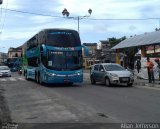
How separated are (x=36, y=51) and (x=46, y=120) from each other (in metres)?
19.5

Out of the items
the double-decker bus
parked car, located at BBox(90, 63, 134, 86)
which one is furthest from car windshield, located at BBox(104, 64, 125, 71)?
the double-decker bus

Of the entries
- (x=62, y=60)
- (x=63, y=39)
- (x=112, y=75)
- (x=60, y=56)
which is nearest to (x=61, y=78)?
(x=62, y=60)

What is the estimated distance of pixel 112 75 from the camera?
2800 centimetres

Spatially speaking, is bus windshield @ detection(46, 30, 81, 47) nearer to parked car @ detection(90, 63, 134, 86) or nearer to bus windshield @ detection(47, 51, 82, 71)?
bus windshield @ detection(47, 51, 82, 71)

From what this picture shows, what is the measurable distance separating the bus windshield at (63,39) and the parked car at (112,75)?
2.49 meters

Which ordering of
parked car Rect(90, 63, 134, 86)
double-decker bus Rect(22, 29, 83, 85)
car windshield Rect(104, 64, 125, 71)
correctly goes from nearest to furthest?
parked car Rect(90, 63, 134, 86), double-decker bus Rect(22, 29, 83, 85), car windshield Rect(104, 64, 125, 71)

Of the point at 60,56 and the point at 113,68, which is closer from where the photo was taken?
the point at 60,56

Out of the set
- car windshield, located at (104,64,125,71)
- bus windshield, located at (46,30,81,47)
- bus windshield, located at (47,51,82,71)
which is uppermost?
bus windshield, located at (46,30,81,47)

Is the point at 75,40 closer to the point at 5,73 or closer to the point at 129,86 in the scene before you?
the point at 129,86

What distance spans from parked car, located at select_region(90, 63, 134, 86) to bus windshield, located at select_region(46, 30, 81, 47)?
2.49 m

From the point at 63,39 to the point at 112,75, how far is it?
4169 mm

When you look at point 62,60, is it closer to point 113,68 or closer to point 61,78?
point 61,78

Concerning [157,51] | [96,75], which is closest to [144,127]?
[96,75]

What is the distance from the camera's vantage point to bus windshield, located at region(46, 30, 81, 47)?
2895 centimetres
